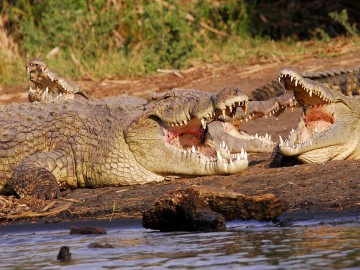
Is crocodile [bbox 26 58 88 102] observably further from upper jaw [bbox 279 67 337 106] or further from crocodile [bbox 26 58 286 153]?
upper jaw [bbox 279 67 337 106]

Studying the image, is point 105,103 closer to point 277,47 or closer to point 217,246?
point 217,246

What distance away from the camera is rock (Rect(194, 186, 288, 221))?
6.41 metres

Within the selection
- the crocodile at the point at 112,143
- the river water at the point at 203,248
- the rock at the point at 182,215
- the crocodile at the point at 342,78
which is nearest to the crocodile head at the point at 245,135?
the crocodile at the point at 342,78

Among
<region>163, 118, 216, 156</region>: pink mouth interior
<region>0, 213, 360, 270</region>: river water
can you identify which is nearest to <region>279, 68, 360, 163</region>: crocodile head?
<region>163, 118, 216, 156</region>: pink mouth interior

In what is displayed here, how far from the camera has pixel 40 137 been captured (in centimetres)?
898

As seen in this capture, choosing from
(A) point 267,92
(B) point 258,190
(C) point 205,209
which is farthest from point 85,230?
(A) point 267,92

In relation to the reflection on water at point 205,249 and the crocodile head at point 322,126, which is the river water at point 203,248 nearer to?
the reflection on water at point 205,249

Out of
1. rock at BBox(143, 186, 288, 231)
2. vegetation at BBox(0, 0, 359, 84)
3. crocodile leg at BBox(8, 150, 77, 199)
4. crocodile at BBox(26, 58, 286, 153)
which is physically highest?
vegetation at BBox(0, 0, 359, 84)

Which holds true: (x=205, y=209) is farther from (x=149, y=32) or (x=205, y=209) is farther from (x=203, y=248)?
(x=149, y=32)

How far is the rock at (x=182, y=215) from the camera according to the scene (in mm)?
6281

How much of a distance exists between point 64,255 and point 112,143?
2.96 m

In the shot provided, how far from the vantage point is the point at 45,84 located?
37.1 ft

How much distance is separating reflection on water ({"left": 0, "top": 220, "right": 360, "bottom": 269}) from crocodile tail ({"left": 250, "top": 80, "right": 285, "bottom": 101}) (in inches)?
222

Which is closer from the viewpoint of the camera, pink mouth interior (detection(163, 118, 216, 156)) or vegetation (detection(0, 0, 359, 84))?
pink mouth interior (detection(163, 118, 216, 156))
